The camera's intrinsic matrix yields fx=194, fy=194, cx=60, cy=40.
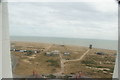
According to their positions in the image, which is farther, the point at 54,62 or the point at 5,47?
the point at 54,62

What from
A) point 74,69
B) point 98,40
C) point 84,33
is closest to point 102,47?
point 98,40

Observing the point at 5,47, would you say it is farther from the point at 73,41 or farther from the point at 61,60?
the point at 73,41

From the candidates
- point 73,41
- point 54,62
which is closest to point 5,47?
point 54,62

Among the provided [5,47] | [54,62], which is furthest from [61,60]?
[5,47]

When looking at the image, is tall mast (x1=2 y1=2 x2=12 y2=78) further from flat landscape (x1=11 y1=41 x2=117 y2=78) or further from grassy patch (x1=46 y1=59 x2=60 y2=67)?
grassy patch (x1=46 y1=59 x2=60 y2=67)

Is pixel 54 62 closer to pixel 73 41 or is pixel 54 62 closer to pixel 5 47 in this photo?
pixel 73 41

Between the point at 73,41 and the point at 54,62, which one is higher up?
the point at 73,41

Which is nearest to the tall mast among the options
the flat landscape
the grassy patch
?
the flat landscape

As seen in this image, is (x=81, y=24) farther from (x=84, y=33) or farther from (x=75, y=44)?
(x=75, y=44)

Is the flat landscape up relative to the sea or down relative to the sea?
down
